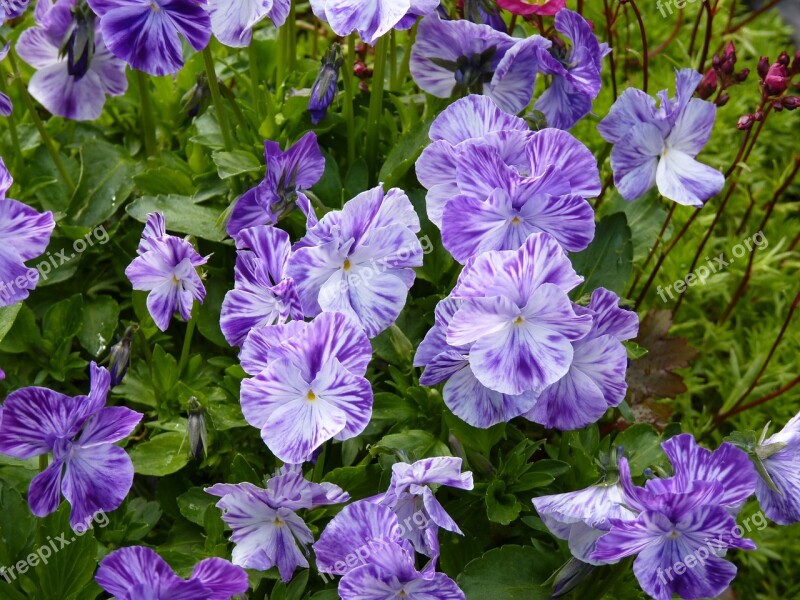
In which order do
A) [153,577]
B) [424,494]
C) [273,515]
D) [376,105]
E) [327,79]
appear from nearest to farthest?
[153,577] < [424,494] < [273,515] < [327,79] < [376,105]

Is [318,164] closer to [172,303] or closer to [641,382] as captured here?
[172,303]

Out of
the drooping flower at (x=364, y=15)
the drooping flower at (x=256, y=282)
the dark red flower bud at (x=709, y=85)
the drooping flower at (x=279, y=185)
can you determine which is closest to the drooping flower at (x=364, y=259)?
the drooping flower at (x=256, y=282)

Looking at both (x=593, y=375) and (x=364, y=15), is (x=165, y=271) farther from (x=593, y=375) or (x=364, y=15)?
(x=593, y=375)

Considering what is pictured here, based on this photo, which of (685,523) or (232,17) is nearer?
(685,523)

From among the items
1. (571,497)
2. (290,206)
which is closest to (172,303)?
(290,206)

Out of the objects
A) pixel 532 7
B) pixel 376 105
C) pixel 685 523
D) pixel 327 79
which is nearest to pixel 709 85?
pixel 532 7

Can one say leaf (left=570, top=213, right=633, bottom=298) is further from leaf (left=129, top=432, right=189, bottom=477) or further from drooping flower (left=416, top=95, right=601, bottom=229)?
leaf (left=129, top=432, right=189, bottom=477)

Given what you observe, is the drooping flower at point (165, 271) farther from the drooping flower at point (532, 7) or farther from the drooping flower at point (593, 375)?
the drooping flower at point (532, 7)
